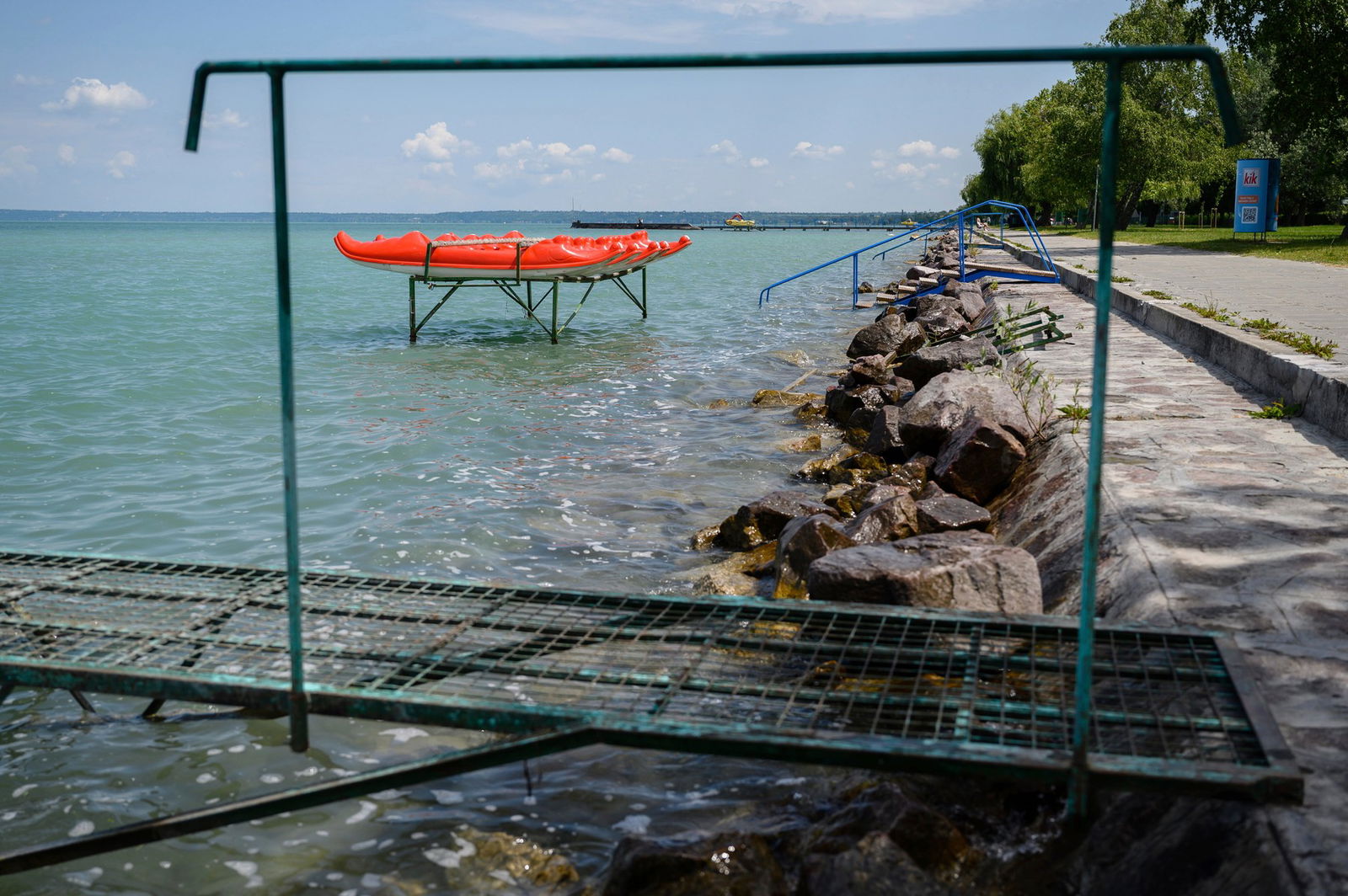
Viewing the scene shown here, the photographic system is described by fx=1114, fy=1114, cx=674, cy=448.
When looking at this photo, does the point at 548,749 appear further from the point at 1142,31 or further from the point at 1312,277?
the point at 1142,31

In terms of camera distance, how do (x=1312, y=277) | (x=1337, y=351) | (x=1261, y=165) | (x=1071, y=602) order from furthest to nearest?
(x=1261, y=165) < (x=1312, y=277) < (x=1337, y=351) < (x=1071, y=602)

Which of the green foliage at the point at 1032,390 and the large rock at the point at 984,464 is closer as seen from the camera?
the large rock at the point at 984,464

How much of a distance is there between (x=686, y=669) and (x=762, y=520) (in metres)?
3.35

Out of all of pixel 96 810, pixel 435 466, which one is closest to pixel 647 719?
pixel 96 810

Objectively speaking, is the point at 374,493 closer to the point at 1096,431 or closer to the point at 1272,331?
the point at 1272,331

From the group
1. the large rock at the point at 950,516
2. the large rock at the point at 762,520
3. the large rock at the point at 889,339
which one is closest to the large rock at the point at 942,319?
the large rock at the point at 889,339

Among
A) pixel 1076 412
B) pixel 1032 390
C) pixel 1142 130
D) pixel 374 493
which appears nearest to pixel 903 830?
pixel 1076 412

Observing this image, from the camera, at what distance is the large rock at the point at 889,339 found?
43.0ft

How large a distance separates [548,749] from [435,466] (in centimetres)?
726

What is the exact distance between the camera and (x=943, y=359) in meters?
10.5

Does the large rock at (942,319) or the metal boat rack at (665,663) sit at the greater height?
the large rock at (942,319)

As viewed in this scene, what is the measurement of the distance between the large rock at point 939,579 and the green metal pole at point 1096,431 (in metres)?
1.32

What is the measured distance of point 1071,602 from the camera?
3.87 m

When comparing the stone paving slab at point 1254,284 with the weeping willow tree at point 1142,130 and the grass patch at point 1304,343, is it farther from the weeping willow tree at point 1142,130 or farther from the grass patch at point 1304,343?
the weeping willow tree at point 1142,130
